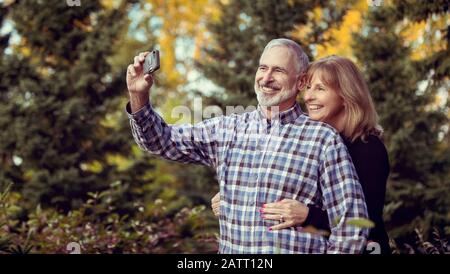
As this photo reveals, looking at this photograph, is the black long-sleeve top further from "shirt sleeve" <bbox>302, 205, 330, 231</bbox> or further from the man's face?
the man's face

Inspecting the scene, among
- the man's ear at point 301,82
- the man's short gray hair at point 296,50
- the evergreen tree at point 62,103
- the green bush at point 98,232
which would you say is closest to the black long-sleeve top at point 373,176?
the man's ear at point 301,82

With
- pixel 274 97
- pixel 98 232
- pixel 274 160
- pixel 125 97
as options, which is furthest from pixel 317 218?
pixel 125 97

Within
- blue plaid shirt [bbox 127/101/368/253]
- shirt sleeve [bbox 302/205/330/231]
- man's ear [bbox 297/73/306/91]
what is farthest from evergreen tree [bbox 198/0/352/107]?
shirt sleeve [bbox 302/205/330/231]

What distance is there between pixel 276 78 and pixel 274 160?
1.39 feet

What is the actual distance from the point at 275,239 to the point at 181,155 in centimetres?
73

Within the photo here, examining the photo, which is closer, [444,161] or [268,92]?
[268,92]

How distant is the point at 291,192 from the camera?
2.85 meters

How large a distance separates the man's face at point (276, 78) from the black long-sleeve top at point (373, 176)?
545 millimetres

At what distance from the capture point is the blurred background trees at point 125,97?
7.74 meters

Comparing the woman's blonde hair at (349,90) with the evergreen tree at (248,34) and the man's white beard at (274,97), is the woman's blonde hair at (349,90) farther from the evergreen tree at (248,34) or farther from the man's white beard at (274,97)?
the evergreen tree at (248,34)

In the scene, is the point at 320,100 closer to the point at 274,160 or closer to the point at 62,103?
the point at 274,160

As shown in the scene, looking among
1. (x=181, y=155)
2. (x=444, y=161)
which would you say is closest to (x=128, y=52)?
(x=444, y=161)
